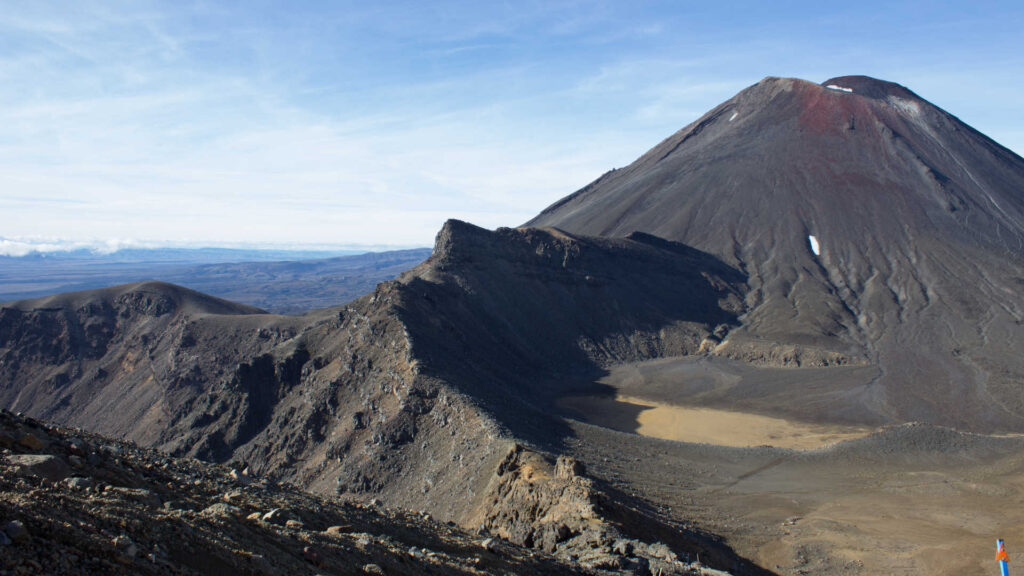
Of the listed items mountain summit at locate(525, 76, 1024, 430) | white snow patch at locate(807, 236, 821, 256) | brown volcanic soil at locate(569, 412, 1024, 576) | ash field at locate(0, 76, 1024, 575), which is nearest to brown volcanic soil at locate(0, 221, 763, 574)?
ash field at locate(0, 76, 1024, 575)

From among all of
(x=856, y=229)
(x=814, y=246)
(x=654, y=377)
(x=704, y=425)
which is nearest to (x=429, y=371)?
(x=704, y=425)

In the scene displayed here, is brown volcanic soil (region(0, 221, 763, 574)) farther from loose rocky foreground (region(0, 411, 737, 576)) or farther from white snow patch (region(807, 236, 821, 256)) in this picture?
white snow patch (region(807, 236, 821, 256))

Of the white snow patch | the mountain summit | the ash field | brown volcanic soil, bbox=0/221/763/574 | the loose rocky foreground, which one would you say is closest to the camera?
the loose rocky foreground

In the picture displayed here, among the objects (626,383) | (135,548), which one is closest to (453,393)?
(135,548)

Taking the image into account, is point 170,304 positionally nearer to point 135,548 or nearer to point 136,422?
point 136,422

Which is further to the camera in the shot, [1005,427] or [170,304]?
[170,304]

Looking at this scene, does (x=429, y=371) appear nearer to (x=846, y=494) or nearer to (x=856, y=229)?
(x=846, y=494)

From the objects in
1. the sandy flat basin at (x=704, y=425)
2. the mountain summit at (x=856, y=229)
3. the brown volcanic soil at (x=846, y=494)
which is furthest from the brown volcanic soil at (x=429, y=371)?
the mountain summit at (x=856, y=229)

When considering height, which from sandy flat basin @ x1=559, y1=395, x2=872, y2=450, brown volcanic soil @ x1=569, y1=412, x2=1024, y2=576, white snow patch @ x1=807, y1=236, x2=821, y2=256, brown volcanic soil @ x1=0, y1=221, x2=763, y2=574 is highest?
white snow patch @ x1=807, y1=236, x2=821, y2=256
